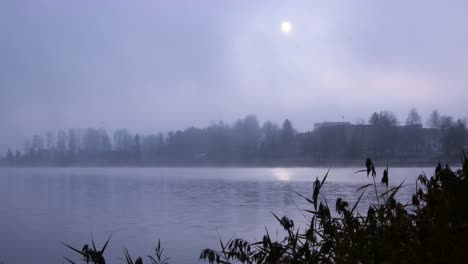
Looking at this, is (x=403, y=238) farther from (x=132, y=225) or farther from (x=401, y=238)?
(x=132, y=225)

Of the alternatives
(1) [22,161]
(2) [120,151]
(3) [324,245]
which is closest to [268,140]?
(2) [120,151]

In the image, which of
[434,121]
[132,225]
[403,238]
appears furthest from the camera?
[434,121]

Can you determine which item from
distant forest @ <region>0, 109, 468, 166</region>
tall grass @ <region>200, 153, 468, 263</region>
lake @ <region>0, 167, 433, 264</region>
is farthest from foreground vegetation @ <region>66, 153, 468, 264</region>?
distant forest @ <region>0, 109, 468, 166</region>

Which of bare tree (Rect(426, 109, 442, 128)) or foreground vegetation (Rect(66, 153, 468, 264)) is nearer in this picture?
foreground vegetation (Rect(66, 153, 468, 264))

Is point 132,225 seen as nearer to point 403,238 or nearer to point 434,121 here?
point 403,238

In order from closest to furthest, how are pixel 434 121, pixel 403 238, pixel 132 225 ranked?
pixel 403 238 < pixel 132 225 < pixel 434 121

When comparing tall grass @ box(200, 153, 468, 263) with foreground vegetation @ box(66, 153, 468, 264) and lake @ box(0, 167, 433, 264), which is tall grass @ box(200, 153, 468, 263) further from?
lake @ box(0, 167, 433, 264)

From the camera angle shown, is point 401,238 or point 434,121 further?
point 434,121

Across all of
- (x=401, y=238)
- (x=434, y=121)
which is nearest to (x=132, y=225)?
(x=401, y=238)

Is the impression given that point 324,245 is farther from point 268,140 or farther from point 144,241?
point 268,140

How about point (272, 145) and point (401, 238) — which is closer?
point (401, 238)

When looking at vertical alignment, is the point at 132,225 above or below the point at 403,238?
below

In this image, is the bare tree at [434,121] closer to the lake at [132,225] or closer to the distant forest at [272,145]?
the distant forest at [272,145]

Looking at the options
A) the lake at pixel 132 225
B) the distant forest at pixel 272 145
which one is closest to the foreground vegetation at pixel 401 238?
the lake at pixel 132 225
